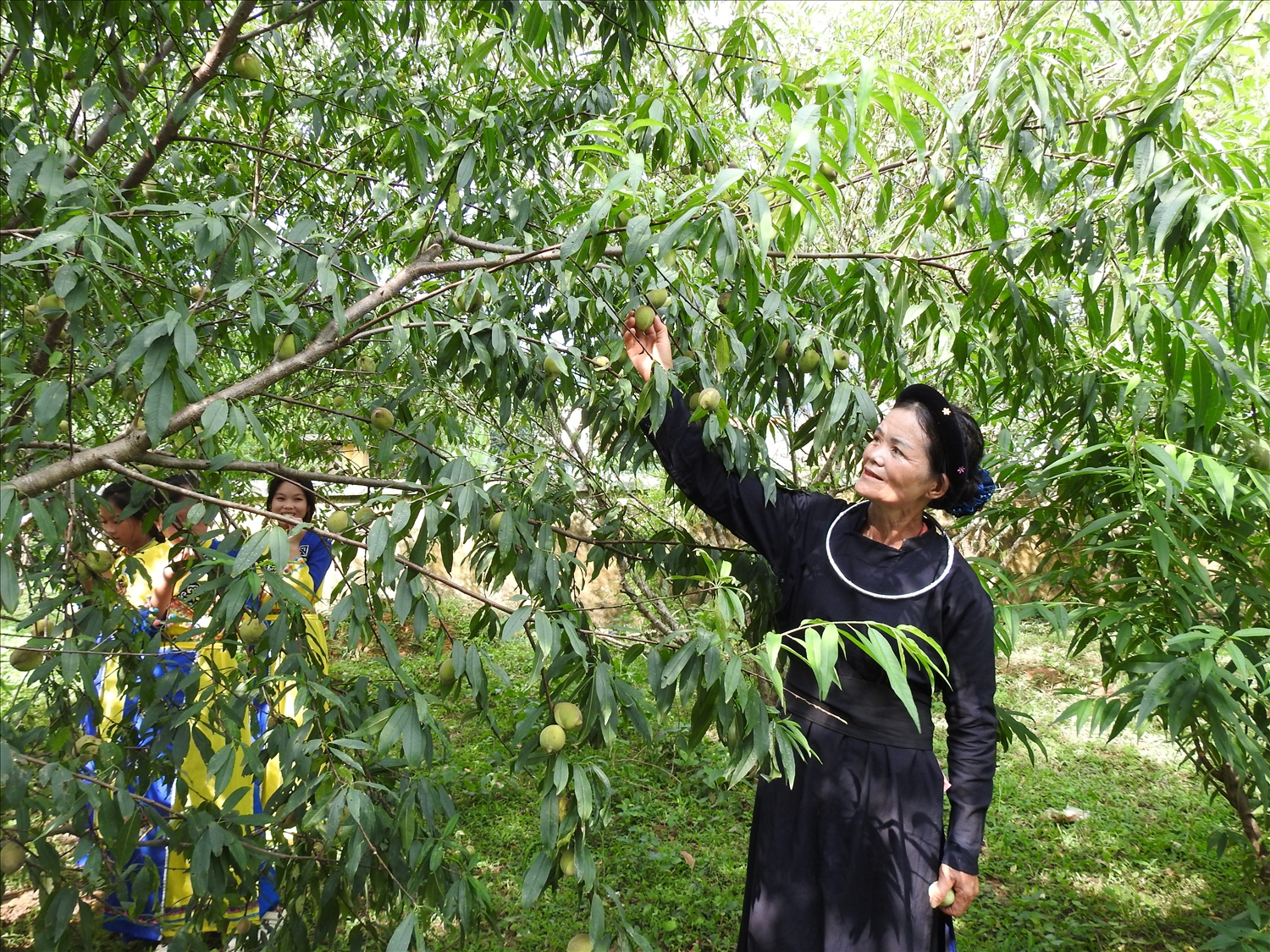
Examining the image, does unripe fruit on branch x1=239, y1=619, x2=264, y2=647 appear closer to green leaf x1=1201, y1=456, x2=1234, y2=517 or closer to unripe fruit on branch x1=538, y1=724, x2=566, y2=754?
unripe fruit on branch x1=538, y1=724, x2=566, y2=754

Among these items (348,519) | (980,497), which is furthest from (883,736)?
(348,519)

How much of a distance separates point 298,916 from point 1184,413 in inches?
83.6


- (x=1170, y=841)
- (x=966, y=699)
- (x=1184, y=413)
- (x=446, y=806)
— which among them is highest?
(x=1184, y=413)

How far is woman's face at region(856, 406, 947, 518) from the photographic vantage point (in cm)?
170

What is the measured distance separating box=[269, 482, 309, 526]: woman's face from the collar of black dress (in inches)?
66.8

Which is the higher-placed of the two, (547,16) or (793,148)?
(547,16)

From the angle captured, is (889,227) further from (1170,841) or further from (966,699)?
(1170,841)

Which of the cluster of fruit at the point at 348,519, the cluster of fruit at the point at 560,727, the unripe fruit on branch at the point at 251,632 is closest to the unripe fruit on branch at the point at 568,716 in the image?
the cluster of fruit at the point at 560,727

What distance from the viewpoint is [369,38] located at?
2.33 metres

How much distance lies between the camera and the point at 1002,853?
3.19 m

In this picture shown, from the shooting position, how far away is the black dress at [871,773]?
166 cm

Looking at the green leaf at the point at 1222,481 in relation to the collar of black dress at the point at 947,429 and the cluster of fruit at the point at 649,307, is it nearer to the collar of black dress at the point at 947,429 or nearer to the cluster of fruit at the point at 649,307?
the collar of black dress at the point at 947,429

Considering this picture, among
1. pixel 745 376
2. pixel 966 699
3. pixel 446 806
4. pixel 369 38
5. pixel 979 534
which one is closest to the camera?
pixel 446 806

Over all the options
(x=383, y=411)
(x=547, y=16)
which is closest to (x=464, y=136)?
(x=547, y=16)
